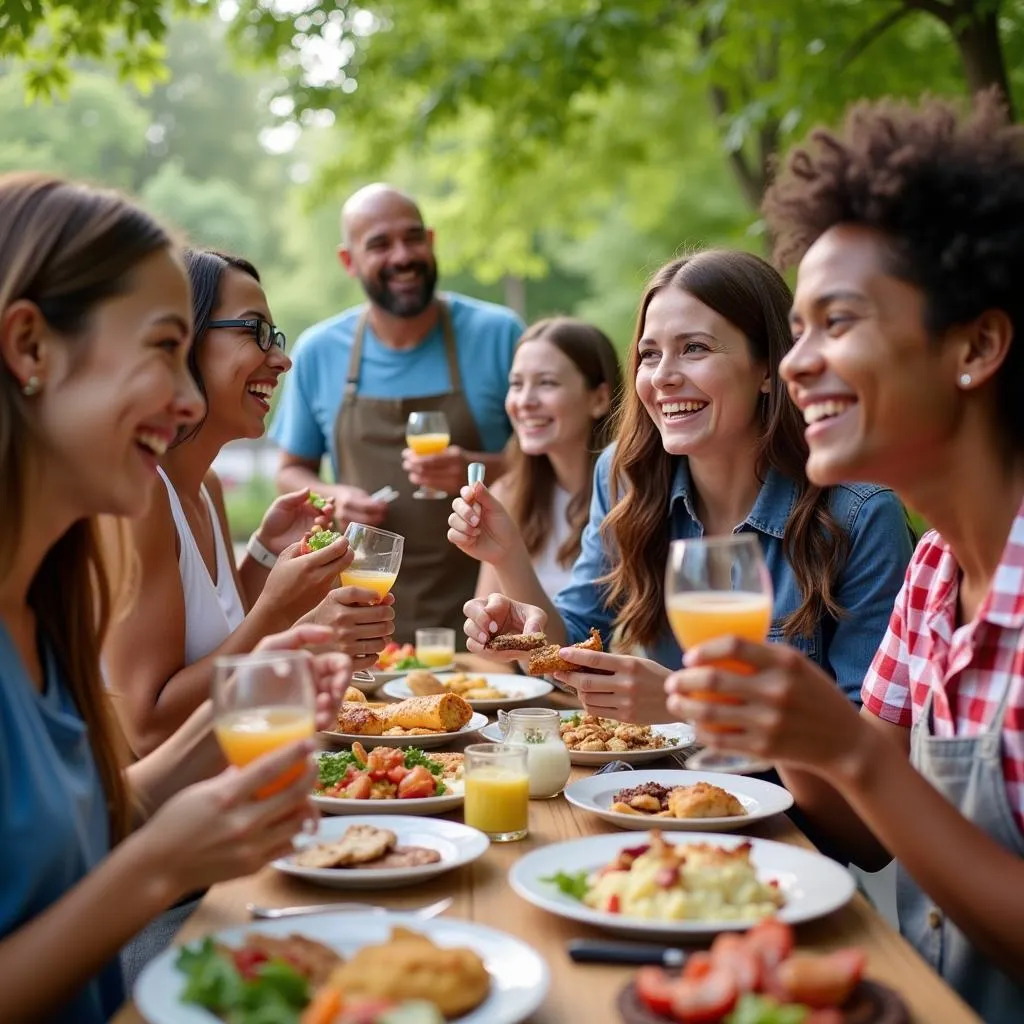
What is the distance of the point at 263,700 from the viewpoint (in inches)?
77.8

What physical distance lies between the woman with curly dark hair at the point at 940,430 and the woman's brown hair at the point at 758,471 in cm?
111

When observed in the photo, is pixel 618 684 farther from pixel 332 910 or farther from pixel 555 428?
pixel 555 428

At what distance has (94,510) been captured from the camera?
84.5 inches

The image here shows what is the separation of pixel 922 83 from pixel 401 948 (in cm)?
754

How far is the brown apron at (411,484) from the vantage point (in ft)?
20.7

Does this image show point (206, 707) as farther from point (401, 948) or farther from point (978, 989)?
point (978, 989)

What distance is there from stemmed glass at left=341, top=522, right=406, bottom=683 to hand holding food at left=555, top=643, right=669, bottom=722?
64 cm

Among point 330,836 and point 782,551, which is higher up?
point 782,551

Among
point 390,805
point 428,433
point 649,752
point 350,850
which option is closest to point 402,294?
point 428,433

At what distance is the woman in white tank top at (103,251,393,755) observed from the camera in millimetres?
3262

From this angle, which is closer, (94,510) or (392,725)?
(94,510)

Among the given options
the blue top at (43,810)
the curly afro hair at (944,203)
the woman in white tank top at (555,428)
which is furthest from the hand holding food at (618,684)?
the woman in white tank top at (555,428)

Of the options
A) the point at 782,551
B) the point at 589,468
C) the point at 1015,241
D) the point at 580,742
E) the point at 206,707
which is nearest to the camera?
the point at 1015,241

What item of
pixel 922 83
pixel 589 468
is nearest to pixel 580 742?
pixel 589 468
